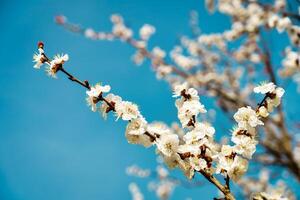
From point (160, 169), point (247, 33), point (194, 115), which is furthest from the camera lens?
point (160, 169)

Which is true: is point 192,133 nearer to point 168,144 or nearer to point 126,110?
point 168,144

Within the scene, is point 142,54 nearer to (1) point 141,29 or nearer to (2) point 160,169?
(1) point 141,29

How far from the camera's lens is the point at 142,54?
9.52 m

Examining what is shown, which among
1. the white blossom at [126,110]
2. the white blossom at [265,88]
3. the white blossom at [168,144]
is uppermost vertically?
the white blossom at [265,88]

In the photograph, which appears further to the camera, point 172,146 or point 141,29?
point 141,29

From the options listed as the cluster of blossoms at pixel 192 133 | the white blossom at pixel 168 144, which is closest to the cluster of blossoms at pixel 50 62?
the cluster of blossoms at pixel 192 133

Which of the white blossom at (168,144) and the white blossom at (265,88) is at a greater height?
the white blossom at (265,88)

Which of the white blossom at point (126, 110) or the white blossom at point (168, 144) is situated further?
the white blossom at point (126, 110)

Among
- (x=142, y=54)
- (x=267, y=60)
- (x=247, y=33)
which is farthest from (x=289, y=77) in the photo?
(x=142, y=54)

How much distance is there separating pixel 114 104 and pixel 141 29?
8327 millimetres

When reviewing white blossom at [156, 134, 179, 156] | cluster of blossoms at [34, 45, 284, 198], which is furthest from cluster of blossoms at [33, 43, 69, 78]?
white blossom at [156, 134, 179, 156]

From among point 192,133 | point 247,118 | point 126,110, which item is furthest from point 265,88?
point 126,110

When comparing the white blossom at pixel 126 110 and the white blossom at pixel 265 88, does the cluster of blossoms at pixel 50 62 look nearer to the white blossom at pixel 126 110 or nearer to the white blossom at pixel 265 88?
the white blossom at pixel 126 110

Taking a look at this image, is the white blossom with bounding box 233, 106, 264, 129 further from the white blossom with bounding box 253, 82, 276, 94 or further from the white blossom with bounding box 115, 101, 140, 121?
the white blossom with bounding box 115, 101, 140, 121
